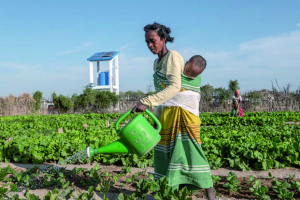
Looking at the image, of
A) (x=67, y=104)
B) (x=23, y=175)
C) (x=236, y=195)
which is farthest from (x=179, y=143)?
(x=67, y=104)

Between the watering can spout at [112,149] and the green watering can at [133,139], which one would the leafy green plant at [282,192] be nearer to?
the green watering can at [133,139]

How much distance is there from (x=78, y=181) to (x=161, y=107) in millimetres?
1649

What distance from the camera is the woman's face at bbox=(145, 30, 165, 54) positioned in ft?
7.79

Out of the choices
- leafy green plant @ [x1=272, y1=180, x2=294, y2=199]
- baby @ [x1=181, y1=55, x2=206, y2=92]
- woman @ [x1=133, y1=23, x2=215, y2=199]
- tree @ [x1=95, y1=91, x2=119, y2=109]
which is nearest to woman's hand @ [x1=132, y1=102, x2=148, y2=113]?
woman @ [x1=133, y1=23, x2=215, y2=199]

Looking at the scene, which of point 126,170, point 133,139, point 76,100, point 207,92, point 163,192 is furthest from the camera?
point 207,92

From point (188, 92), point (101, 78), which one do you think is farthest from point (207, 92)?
point (188, 92)

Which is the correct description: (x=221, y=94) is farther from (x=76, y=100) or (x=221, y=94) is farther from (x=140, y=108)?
(x=140, y=108)

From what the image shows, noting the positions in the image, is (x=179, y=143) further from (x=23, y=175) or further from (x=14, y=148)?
(x=14, y=148)

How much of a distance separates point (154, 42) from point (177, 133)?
83 centimetres

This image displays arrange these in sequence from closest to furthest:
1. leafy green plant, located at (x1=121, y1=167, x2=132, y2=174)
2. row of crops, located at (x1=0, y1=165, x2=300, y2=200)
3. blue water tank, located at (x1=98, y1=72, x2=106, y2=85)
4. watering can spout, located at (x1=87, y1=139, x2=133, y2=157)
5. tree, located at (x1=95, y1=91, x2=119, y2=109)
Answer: watering can spout, located at (x1=87, y1=139, x2=133, y2=157), row of crops, located at (x1=0, y1=165, x2=300, y2=200), leafy green plant, located at (x1=121, y1=167, x2=132, y2=174), tree, located at (x1=95, y1=91, x2=119, y2=109), blue water tank, located at (x1=98, y1=72, x2=106, y2=85)

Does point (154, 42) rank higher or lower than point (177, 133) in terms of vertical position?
higher

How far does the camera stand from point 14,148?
4.88 meters

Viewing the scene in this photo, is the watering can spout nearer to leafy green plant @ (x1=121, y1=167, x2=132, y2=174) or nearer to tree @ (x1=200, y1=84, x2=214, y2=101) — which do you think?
leafy green plant @ (x1=121, y1=167, x2=132, y2=174)

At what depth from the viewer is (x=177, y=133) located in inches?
94.7
